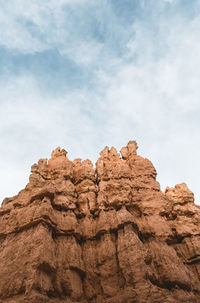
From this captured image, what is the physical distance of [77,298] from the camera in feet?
48.1

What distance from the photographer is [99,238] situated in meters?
18.4

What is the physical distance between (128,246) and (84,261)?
359 cm

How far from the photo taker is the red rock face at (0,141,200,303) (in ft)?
46.0

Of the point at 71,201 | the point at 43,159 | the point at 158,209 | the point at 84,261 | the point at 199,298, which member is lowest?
the point at 199,298

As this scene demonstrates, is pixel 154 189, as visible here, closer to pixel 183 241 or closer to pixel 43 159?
pixel 183 241

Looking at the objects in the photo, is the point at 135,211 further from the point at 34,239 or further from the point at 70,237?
the point at 34,239

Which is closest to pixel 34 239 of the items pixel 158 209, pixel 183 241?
pixel 158 209

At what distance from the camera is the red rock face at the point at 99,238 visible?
552 inches

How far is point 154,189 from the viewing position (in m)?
22.7

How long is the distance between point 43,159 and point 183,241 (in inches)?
626

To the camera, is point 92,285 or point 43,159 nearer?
point 92,285

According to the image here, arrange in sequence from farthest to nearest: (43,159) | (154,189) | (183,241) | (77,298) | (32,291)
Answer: (43,159) → (154,189) → (183,241) → (77,298) → (32,291)

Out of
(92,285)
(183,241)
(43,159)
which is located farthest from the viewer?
(43,159)

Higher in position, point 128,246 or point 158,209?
point 158,209
